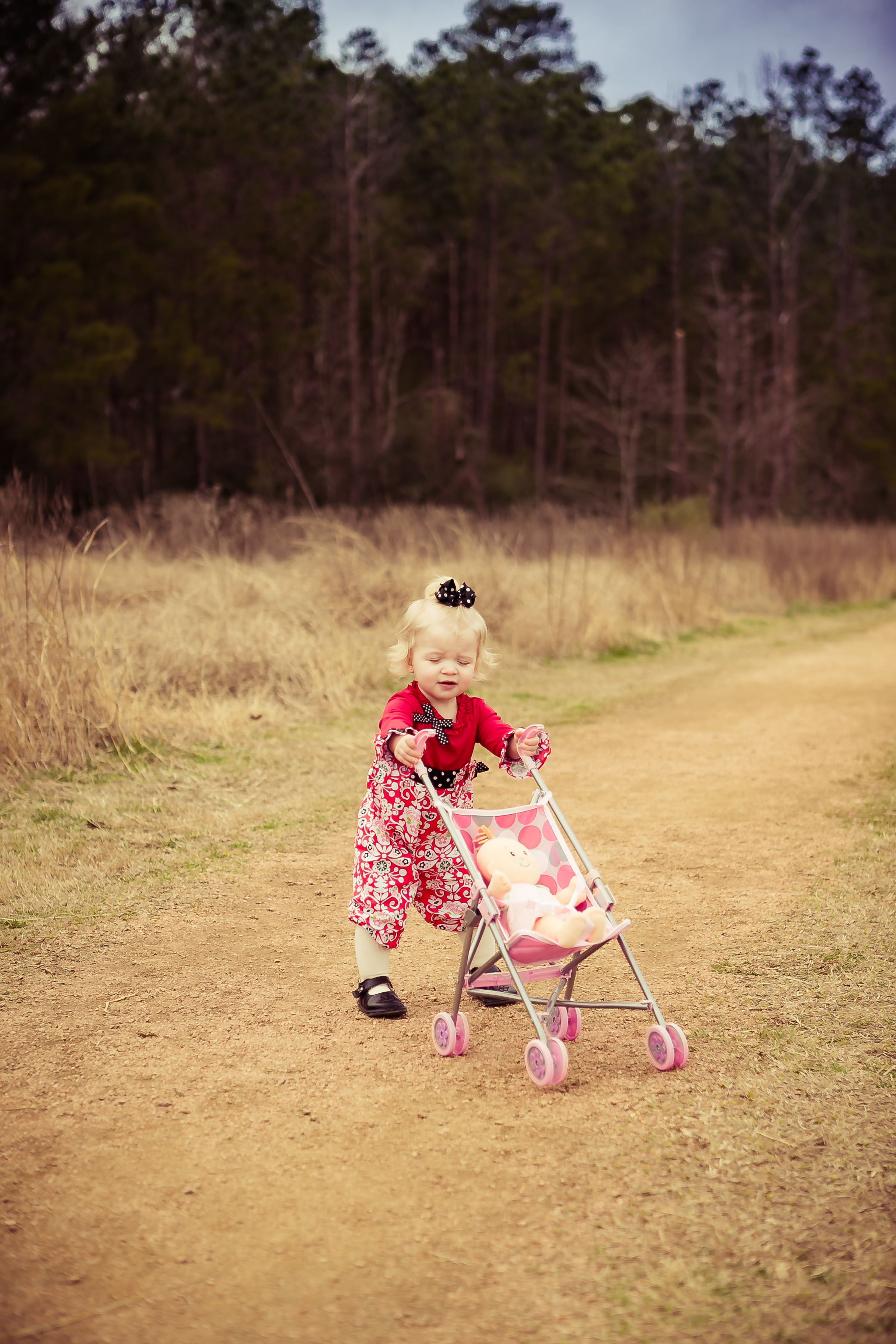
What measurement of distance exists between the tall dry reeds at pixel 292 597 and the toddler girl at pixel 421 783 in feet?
11.2

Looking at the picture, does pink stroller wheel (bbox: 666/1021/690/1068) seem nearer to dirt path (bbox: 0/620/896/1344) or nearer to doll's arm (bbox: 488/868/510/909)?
dirt path (bbox: 0/620/896/1344)

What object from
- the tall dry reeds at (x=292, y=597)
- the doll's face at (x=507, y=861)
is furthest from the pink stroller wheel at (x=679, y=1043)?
the tall dry reeds at (x=292, y=597)

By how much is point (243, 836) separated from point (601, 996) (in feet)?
7.70

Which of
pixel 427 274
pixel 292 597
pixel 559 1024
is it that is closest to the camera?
pixel 559 1024

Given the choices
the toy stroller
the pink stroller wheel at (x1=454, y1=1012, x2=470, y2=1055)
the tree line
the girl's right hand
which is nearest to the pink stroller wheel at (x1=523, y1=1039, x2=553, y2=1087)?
the toy stroller

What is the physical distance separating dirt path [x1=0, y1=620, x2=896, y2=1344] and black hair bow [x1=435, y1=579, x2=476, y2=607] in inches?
51.1

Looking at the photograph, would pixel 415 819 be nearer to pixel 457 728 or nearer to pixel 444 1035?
pixel 457 728

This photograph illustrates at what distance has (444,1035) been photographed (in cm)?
328

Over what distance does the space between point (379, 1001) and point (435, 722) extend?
88 cm

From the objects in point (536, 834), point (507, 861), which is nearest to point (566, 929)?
point (507, 861)

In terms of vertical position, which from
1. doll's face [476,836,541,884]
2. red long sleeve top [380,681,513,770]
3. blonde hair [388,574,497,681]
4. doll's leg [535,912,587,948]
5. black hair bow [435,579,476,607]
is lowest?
doll's leg [535,912,587,948]

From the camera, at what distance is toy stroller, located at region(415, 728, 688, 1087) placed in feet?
9.95

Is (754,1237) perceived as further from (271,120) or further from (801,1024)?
(271,120)

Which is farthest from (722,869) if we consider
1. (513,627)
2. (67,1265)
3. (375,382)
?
(375,382)
